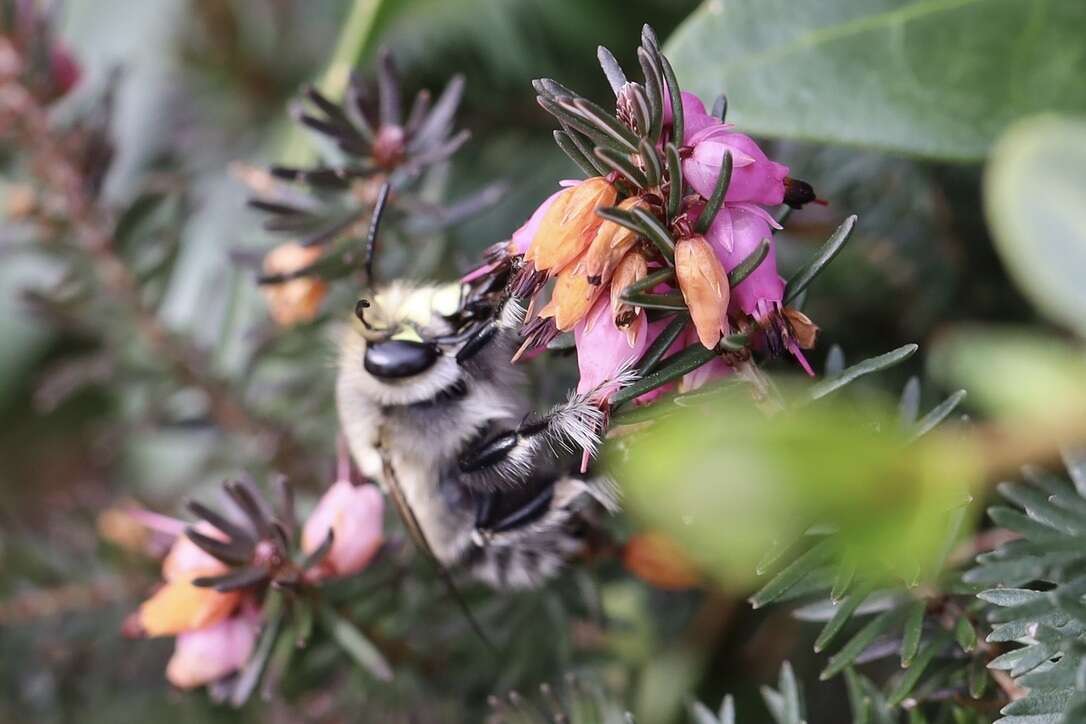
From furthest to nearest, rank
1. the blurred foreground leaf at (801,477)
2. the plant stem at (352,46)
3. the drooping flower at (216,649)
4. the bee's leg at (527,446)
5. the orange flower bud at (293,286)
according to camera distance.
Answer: the plant stem at (352,46) → the orange flower bud at (293,286) → the drooping flower at (216,649) → the bee's leg at (527,446) → the blurred foreground leaf at (801,477)

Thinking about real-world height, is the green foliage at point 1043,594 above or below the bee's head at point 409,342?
below

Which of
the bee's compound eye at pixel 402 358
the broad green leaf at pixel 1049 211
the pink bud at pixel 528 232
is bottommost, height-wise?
the bee's compound eye at pixel 402 358

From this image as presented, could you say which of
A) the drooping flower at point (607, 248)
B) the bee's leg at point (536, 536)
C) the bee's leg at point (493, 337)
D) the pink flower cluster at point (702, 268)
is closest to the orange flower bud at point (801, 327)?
the pink flower cluster at point (702, 268)

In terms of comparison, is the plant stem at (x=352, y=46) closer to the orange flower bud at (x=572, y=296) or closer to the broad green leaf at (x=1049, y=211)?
the orange flower bud at (x=572, y=296)

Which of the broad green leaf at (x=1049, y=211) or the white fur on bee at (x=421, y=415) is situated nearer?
the broad green leaf at (x=1049, y=211)

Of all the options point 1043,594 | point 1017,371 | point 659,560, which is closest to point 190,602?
point 659,560

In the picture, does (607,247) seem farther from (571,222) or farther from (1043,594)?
(1043,594)

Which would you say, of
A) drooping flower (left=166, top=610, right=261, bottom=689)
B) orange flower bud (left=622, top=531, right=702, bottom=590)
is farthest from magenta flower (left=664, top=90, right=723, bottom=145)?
drooping flower (left=166, top=610, right=261, bottom=689)

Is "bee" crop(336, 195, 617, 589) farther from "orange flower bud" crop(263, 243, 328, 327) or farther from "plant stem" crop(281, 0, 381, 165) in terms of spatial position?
"plant stem" crop(281, 0, 381, 165)
